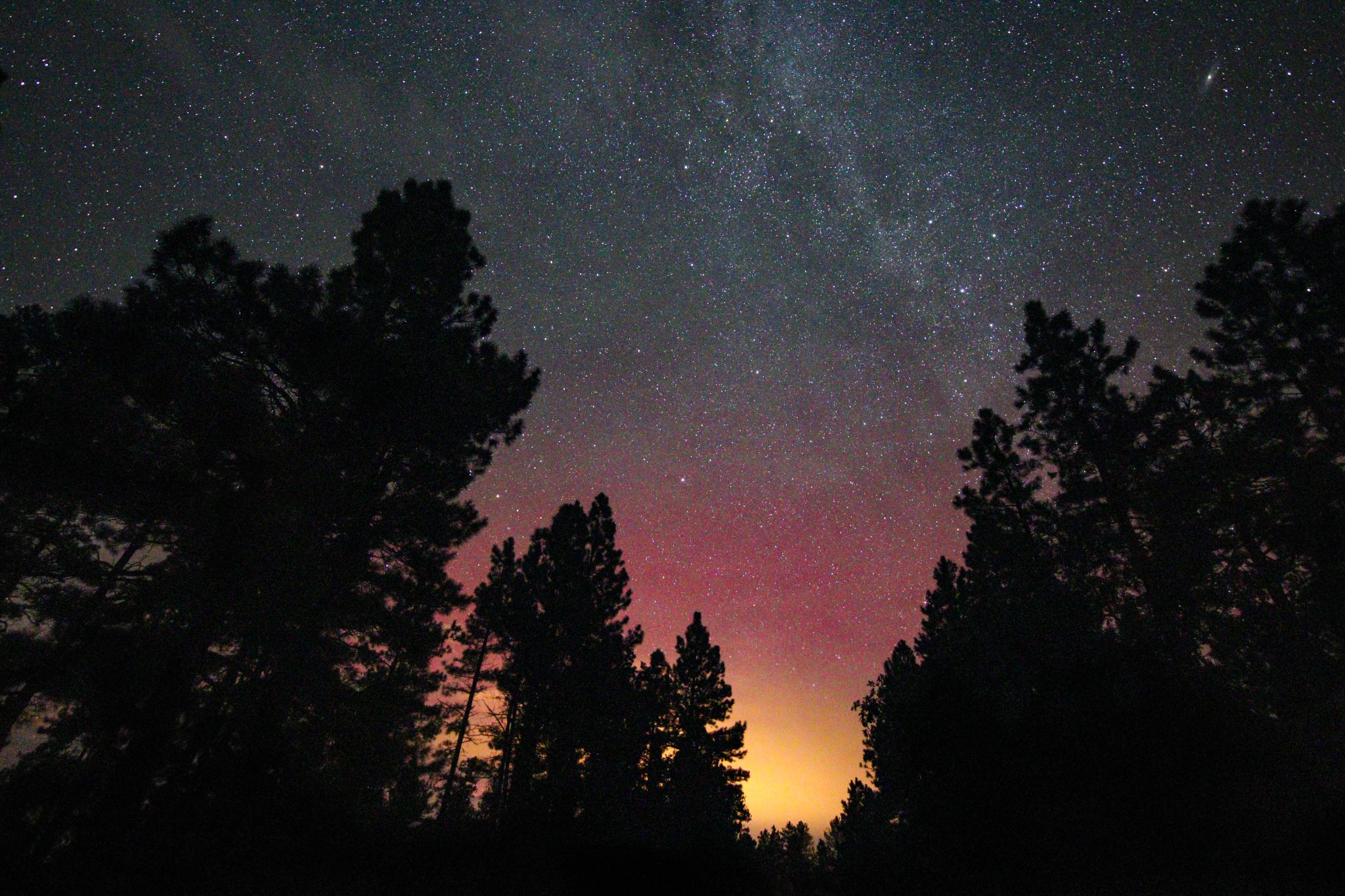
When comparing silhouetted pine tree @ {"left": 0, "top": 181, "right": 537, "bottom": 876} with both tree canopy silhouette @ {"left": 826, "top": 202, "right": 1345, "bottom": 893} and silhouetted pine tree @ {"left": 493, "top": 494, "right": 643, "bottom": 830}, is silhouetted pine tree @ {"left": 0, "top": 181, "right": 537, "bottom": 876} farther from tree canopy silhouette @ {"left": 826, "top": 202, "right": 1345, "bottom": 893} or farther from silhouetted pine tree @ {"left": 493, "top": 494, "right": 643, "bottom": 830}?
tree canopy silhouette @ {"left": 826, "top": 202, "right": 1345, "bottom": 893}

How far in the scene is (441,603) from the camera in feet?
41.9

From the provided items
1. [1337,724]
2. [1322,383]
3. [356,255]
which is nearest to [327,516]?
[356,255]

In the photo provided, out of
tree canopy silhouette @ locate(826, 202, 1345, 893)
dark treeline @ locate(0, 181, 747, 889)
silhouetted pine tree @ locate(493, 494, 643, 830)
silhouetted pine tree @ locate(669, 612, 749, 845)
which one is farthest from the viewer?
silhouetted pine tree @ locate(669, 612, 749, 845)

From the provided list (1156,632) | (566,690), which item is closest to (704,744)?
(566,690)

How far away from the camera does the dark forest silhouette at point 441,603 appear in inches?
324

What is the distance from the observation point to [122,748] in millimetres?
7727

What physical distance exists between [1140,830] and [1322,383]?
1447cm

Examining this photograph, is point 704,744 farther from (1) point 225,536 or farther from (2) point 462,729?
(1) point 225,536

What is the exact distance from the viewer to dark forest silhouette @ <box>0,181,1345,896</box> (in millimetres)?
8234

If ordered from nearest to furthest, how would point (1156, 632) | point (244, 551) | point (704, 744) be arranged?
point (244, 551)
point (1156, 632)
point (704, 744)

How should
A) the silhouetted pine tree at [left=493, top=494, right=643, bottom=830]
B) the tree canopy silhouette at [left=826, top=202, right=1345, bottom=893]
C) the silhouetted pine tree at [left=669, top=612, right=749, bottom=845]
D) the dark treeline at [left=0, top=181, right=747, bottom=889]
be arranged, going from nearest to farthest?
the dark treeline at [left=0, top=181, right=747, bottom=889] → the tree canopy silhouette at [left=826, top=202, right=1345, bottom=893] → the silhouetted pine tree at [left=493, top=494, right=643, bottom=830] → the silhouetted pine tree at [left=669, top=612, right=749, bottom=845]

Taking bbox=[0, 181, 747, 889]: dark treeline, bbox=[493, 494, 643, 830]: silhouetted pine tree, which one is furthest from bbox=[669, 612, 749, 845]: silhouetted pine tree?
bbox=[0, 181, 747, 889]: dark treeline

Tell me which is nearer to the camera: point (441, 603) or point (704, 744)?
point (441, 603)

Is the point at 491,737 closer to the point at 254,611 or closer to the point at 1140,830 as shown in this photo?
the point at 254,611
